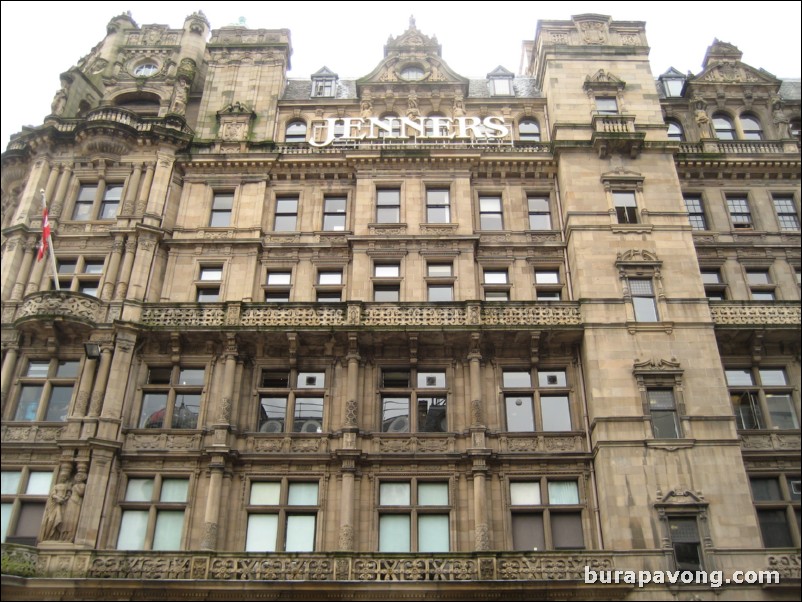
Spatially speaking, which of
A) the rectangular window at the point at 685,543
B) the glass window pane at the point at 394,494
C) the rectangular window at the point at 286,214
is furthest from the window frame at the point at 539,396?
the rectangular window at the point at 286,214

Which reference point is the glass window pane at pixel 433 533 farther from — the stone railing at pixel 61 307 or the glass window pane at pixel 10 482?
the stone railing at pixel 61 307

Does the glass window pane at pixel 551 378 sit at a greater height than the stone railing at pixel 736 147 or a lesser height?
lesser

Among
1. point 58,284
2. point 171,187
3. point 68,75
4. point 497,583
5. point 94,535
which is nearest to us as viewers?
point 497,583

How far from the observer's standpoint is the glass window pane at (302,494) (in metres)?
25.7

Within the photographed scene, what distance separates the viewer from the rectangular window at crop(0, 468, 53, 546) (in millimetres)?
24672

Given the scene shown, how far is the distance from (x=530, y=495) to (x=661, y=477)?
4331 millimetres

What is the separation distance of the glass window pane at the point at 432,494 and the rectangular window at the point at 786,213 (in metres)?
18.6

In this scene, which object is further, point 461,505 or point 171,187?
point 171,187

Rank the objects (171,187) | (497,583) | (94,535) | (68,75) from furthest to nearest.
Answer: (68,75), (171,187), (94,535), (497,583)

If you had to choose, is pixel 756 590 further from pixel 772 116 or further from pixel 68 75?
pixel 68 75

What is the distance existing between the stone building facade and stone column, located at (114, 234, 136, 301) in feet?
0.43

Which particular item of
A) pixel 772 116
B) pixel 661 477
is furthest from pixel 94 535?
pixel 772 116

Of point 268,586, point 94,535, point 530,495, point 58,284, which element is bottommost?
point 268,586

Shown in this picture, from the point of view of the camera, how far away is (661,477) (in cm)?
2448
